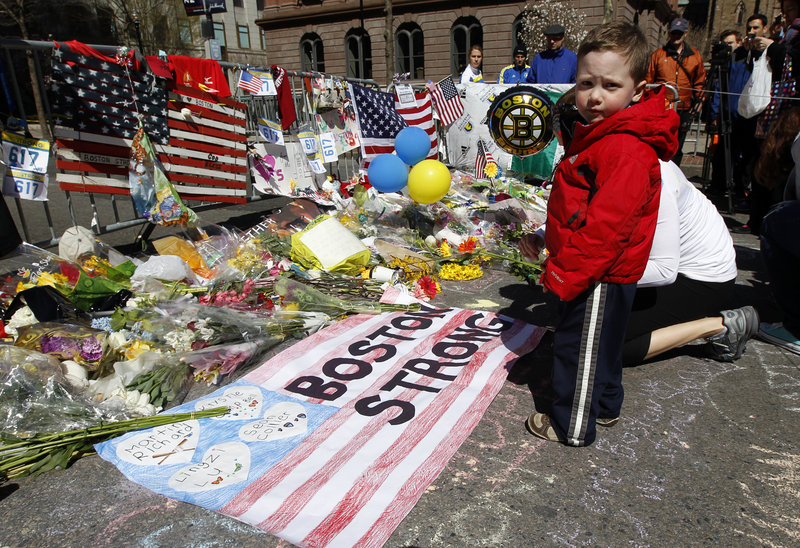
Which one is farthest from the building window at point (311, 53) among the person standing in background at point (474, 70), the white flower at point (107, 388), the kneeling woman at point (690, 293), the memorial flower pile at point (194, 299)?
the kneeling woman at point (690, 293)

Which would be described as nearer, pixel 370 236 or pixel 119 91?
pixel 119 91

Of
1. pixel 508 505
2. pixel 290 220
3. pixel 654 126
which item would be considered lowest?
pixel 508 505

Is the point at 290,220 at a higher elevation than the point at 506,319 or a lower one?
higher

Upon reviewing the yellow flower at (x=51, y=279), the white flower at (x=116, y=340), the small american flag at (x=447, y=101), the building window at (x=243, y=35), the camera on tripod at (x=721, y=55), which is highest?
the building window at (x=243, y=35)

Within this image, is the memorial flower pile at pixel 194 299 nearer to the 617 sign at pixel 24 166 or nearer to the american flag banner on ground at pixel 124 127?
the 617 sign at pixel 24 166

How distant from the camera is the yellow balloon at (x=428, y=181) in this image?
509cm

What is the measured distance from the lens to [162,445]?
235cm

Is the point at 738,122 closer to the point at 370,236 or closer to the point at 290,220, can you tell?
the point at 370,236

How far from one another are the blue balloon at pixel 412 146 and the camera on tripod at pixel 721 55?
4189mm

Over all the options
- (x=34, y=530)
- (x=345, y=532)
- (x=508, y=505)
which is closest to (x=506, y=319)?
(x=508, y=505)

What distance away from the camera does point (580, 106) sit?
7.04 ft

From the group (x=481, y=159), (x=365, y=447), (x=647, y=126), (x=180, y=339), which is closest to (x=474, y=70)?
(x=481, y=159)

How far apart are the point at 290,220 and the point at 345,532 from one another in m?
3.94

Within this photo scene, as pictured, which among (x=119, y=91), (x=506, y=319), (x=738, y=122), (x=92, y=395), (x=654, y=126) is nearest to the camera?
(x=654, y=126)
